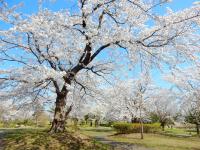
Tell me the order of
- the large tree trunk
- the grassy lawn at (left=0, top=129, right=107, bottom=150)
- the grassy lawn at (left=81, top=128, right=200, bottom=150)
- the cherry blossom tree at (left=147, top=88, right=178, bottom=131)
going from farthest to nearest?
the cherry blossom tree at (left=147, top=88, right=178, bottom=131)
the grassy lawn at (left=81, top=128, right=200, bottom=150)
the large tree trunk
the grassy lawn at (left=0, top=129, right=107, bottom=150)

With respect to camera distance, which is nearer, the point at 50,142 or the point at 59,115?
the point at 50,142

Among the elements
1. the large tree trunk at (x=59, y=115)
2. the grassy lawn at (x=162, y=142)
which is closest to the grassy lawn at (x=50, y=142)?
the large tree trunk at (x=59, y=115)

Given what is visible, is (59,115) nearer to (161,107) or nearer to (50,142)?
(50,142)

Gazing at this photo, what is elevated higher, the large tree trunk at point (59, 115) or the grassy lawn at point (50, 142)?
the large tree trunk at point (59, 115)

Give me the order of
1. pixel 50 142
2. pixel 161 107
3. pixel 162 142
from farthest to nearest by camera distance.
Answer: pixel 161 107
pixel 162 142
pixel 50 142

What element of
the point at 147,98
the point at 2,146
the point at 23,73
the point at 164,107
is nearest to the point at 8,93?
the point at 23,73

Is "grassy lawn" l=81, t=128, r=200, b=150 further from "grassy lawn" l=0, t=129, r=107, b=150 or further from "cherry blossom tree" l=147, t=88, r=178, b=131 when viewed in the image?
"cherry blossom tree" l=147, t=88, r=178, b=131

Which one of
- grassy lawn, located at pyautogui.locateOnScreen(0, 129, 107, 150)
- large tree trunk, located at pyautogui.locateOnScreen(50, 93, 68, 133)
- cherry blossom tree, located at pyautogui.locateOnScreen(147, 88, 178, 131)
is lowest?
grassy lawn, located at pyautogui.locateOnScreen(0, 129, 107, 150)

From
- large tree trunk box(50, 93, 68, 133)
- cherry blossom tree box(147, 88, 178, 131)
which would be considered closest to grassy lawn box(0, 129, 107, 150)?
large tree trunk box(50, 93, 68, 133)

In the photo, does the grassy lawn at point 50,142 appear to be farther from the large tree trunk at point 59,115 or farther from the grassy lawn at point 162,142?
the grassy lawn at point 162,142

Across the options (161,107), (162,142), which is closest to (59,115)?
(162,142)

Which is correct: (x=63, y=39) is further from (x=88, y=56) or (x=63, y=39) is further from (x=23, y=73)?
(x=23, y=73)

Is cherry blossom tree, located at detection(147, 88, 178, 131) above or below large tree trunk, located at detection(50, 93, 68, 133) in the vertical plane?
above

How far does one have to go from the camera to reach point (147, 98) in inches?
2045
